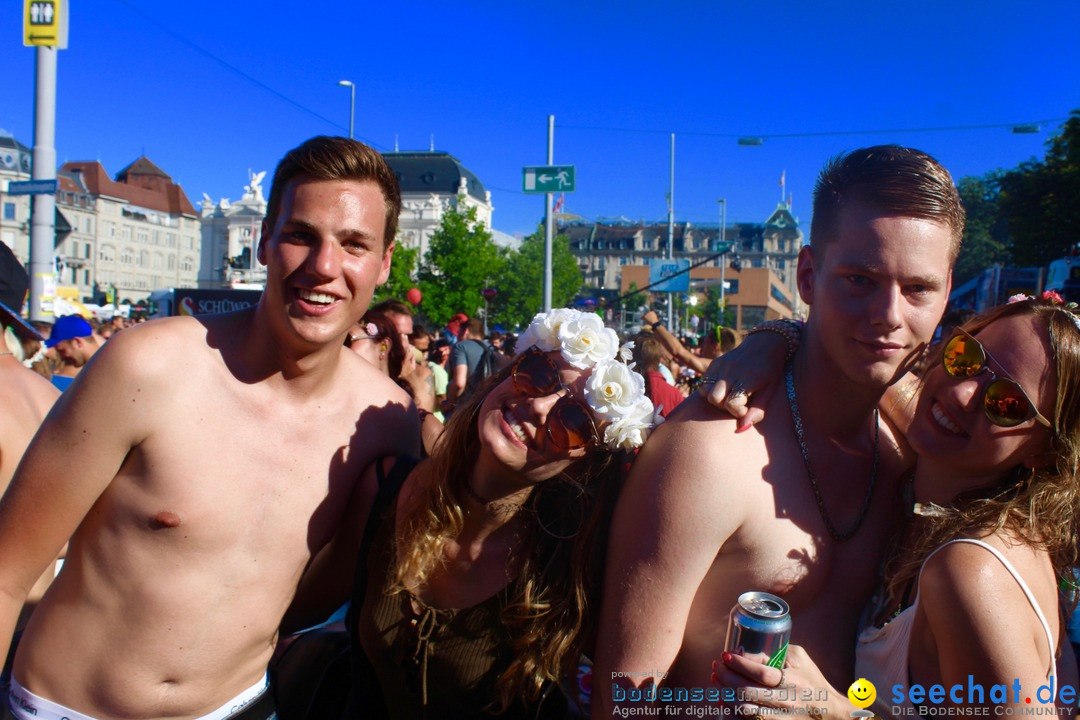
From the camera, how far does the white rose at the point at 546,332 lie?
2.27 m

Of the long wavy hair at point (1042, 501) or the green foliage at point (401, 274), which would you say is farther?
the green foliage at point (401, 274)

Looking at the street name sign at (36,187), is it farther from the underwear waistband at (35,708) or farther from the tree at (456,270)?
the tree at (456,270)

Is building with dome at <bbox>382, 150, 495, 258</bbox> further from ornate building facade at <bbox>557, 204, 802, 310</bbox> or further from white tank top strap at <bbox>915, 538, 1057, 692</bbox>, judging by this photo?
white tank top strap at <bbox>915, 538, 1057, 692</bbox>

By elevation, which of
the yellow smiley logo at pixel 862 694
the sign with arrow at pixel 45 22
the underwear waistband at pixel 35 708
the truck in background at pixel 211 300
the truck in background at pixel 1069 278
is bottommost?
the underwear waistband at pixel 35 708

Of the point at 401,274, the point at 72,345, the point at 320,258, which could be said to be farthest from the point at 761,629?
the point at 401,274

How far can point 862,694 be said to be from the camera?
5.88ft

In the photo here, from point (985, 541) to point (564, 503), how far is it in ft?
3.81

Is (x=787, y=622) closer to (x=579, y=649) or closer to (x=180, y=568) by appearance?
(x=579, y=649)

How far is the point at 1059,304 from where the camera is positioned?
1.95 m

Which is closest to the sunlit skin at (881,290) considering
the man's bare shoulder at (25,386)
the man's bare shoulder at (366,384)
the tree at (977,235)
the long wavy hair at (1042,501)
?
the long wavy hair at (1042,501)

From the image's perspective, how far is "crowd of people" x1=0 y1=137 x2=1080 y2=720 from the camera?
1819 mm

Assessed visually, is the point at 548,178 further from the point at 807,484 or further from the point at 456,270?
the point at 456,270

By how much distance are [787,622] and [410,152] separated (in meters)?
97.4

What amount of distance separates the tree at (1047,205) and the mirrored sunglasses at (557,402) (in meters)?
27.2
